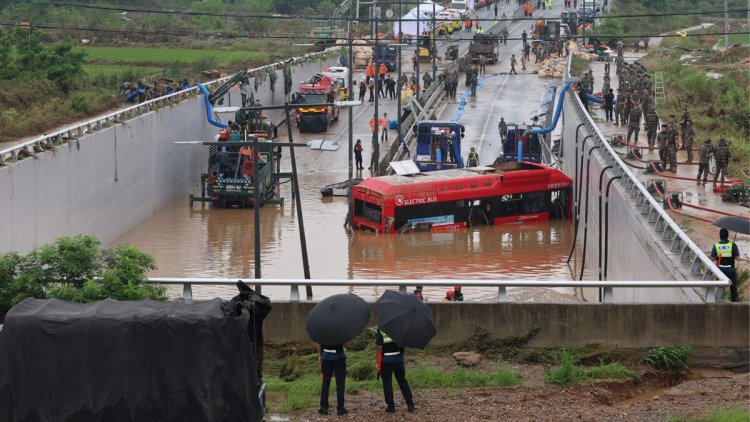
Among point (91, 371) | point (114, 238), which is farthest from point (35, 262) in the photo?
point (114, 238)

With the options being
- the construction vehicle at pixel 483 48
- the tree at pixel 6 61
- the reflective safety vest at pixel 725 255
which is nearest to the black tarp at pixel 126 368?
the reflective safety vest at pixel 725 255

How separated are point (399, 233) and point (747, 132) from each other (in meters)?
14.0

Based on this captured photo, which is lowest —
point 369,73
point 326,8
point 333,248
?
point 333,248

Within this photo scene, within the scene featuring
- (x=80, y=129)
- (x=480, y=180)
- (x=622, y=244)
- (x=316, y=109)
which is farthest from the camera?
(x=316, y=109)

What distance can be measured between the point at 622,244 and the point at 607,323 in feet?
55.2

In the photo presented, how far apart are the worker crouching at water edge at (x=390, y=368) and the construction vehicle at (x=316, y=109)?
48.5m

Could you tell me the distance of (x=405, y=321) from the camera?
13.3 metres

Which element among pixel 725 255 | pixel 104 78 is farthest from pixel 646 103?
pixel 725 255

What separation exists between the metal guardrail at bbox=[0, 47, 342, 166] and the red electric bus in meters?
8.85

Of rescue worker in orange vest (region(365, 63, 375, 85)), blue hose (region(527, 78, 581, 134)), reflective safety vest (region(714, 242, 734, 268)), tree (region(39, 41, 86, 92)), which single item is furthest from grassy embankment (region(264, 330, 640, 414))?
rescue worker in orange vest (region(365, 63, 375, 85))

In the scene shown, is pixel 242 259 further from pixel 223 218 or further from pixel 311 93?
pixel 311 93

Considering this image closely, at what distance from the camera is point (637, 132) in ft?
143

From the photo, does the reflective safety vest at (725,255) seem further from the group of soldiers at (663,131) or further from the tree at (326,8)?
the tree at (326,8)

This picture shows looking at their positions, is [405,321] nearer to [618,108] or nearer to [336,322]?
[336,322]
